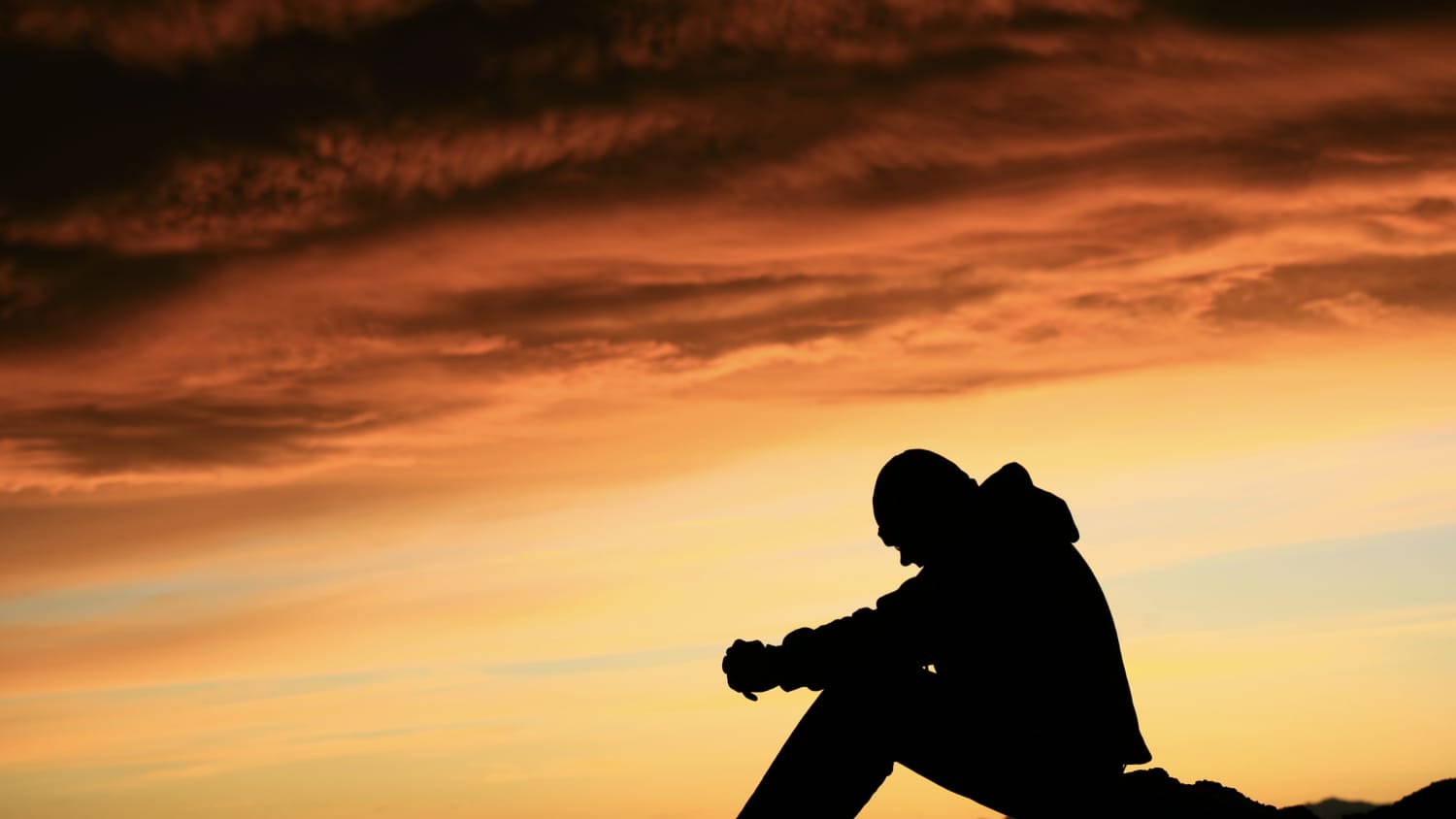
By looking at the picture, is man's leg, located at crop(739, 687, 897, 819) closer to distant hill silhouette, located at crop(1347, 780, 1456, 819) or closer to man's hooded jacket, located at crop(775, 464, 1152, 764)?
man's hooded jacket, located at crop(775, 464, 1152, 764)

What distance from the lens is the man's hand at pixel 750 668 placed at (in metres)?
7.13

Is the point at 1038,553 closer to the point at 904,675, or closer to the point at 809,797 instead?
the point at 904,675

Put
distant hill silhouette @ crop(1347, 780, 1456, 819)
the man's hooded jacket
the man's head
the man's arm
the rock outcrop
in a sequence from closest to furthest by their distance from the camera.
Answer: the man's hooded jacket → the man's arm → the man's head → the rock outcrop → distant hill silhouette @ crop(1347, 780, 1456, 819)

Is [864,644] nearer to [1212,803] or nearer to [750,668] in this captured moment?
[750,668]

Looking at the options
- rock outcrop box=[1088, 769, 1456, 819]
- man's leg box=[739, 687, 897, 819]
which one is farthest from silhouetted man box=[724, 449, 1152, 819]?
rock outcrop box=[1088, 769, 1456, 819]

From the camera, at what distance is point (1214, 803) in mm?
8219

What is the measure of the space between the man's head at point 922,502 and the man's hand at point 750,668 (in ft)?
2.76

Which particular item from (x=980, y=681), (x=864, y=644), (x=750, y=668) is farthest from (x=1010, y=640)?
(x=750, y=668)

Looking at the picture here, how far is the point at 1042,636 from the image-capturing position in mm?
6797

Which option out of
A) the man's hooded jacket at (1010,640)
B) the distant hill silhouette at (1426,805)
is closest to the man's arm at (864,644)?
the man's hooded jacket at (1010,640)

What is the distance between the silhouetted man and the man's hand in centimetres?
4

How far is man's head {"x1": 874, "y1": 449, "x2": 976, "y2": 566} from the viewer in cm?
712

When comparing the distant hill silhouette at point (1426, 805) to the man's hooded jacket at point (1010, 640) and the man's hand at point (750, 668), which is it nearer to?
the man's hooded jacket at point (1010, 640)

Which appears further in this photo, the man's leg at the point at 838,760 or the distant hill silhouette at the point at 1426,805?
the distant hill silhouette at the point at 1426,805
